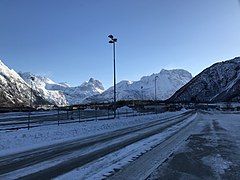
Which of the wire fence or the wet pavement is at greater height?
the wire fence

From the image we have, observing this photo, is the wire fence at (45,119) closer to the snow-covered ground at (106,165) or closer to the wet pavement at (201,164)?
the snow-covered ground at (106,165)

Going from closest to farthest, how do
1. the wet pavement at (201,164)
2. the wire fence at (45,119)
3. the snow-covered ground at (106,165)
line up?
the snow-covered ground at (106,165), the wet pavement at (201,164), the wire fence at (45,119)

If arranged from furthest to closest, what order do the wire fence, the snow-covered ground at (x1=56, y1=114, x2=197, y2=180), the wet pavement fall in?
the wire fence → the wet pavement → the snow-covered ground at (x1=56, y1=114, x2=197, y2=180)

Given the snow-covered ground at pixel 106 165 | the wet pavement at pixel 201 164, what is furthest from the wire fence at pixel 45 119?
the wet pavement at pixel 201 164

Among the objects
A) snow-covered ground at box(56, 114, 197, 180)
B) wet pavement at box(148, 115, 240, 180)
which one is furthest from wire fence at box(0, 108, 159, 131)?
wet pavement at box(148, 115, 240, 180)

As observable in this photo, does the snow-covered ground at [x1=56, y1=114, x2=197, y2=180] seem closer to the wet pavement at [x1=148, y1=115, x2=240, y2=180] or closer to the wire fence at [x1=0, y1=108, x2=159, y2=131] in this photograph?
the wet pavement at [x1=148, y1=115, x2=240, y2=180]

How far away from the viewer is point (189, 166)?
34.1 ft

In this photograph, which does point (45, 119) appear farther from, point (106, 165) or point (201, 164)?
point (201, 164)

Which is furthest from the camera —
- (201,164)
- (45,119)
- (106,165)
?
(45,119)

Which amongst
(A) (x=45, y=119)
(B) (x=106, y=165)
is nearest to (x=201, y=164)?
(B) (x=106, y=165)

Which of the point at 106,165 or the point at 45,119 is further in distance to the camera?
the point at 45,119

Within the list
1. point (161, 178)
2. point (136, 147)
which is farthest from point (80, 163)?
point (136, 147)

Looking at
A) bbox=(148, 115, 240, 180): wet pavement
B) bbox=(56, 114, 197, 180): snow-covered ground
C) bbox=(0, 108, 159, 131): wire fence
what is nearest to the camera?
bbox=(56, 114, 197, 180): snow-covered ground

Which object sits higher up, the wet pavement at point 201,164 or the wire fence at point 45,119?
the wire fence at point 45,119
